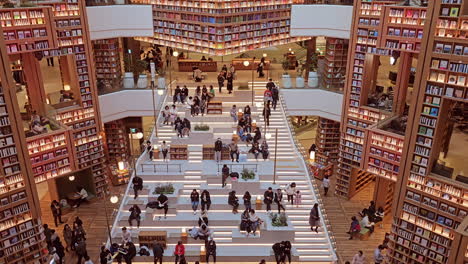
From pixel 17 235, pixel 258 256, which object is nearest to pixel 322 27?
pixel 258 256

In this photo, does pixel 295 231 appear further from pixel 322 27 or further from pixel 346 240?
pixel 322 27

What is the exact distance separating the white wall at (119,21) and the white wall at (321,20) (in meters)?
7.38

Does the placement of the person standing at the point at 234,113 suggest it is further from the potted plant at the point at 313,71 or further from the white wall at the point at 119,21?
the white wall at the point at 119,21

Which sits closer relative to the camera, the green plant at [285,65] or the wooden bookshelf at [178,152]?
the wooden bookshelf at [178,152]

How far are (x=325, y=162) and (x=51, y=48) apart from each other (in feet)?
49.4

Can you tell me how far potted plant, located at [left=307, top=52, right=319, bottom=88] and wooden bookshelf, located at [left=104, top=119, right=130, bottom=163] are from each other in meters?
10.5

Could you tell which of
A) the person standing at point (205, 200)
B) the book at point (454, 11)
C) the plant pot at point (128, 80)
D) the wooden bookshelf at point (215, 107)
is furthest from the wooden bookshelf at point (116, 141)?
the book at point (454, 11)

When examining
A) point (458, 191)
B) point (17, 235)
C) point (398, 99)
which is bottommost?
point (17, 235)

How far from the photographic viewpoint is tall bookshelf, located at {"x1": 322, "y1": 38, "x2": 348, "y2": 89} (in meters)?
22.1

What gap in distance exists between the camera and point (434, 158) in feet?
47.0

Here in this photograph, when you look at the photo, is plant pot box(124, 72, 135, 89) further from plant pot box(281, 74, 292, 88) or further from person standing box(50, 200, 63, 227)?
plant pot box(281, 74, 292, 88)

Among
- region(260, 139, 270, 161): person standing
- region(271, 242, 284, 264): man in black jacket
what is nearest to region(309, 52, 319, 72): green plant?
region(260, 139, 270, 161): person standing

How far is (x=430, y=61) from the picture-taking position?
13.4 meters

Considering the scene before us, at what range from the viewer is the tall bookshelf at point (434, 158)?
505 inches
